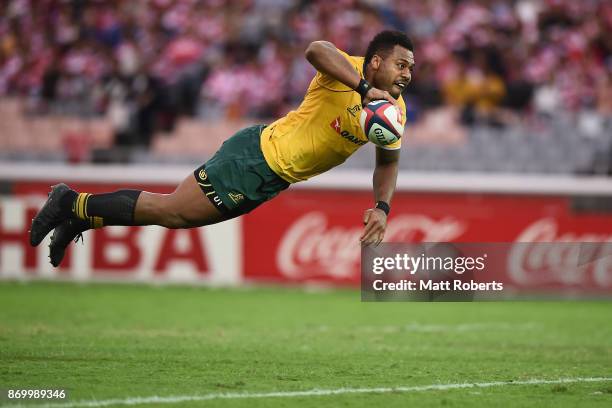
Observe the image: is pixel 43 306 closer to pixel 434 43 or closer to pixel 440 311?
pixel 440 311

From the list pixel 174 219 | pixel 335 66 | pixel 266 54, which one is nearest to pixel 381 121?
pixel 335 66

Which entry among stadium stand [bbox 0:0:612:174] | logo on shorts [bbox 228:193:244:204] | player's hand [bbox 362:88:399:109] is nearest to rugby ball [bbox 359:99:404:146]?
player's hand [bbox 362:88:399:109]

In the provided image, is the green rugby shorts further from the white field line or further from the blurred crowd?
the blurred crowd

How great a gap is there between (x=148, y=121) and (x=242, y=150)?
9259 millimetres

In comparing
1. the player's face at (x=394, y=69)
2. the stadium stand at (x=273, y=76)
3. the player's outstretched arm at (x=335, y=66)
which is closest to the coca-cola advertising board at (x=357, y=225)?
the stadium stand at (x=273, y=76)

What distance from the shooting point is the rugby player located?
7.41 meters

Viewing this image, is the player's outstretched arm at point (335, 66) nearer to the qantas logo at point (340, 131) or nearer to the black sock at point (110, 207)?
the qantas logo at point (340, 131)

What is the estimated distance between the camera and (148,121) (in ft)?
54.4

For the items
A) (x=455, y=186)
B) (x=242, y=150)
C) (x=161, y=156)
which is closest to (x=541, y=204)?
(x=455, y=186)

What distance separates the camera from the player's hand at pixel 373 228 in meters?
7.01

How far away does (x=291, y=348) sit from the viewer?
8.88 metres

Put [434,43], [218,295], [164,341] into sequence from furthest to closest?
1. [434,43]
2. [218,295]
3. [164,341]

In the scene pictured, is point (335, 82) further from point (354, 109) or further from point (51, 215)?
point (51, 215)

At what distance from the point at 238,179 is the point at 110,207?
987 mm
